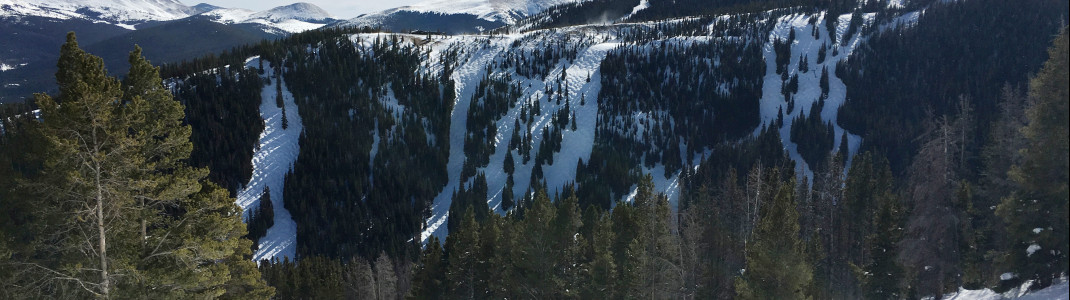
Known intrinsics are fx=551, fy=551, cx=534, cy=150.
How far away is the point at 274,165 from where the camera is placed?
A: 97000mm

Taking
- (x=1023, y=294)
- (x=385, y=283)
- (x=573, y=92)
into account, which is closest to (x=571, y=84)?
(x=573, y=92)

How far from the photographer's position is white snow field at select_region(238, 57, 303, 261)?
85.9 meters

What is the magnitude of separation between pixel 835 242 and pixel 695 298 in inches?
675

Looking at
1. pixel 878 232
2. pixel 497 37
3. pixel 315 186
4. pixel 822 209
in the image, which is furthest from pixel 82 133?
pixel 497 37

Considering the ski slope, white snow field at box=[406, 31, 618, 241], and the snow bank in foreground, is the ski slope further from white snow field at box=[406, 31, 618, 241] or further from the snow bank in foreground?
the snow bank in foreground

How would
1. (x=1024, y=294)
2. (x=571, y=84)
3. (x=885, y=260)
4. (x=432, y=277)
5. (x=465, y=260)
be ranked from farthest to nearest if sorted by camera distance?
(x=571, y=84) < (x=432, y=277) < (x=465, y=260) < (x=885, y=260) < (x=1024, y=294)

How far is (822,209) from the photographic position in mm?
43438

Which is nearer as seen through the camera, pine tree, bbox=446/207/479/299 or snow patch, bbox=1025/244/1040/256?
snow patch, bbox=1025/244/1040/256

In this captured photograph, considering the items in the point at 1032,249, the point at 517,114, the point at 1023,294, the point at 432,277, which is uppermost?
the point at 1032,249

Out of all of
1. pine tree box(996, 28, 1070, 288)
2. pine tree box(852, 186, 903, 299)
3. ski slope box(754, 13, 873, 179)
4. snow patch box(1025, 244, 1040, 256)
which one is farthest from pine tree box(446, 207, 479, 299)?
ski slope box(754, 13, 873, 179)

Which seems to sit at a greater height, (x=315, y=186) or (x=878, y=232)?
(x=878, y=232)

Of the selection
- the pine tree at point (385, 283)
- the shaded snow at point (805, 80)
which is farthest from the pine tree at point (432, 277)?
the shaded snow at point (805, 80)

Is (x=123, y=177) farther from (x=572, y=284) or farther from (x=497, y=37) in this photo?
(x=497, y=37)

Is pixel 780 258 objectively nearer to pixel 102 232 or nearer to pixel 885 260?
pixel 885 260
